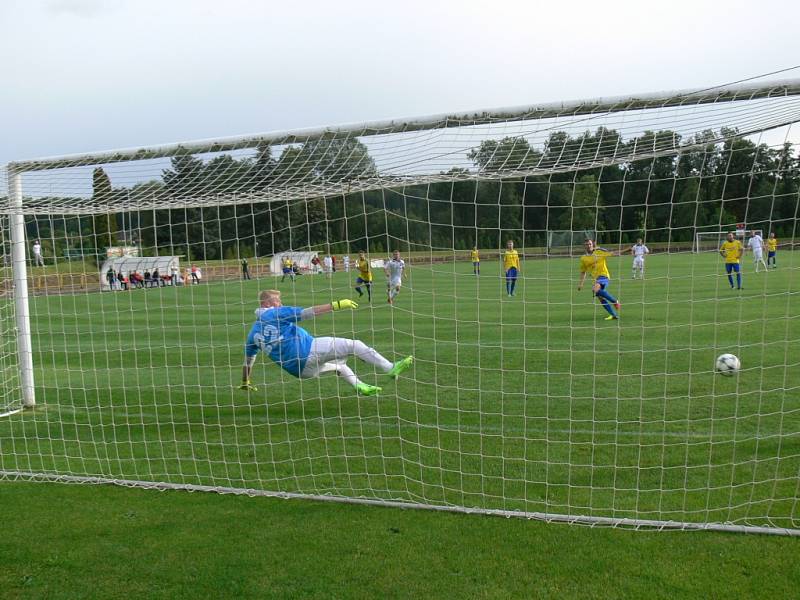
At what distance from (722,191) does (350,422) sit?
404 centimetres

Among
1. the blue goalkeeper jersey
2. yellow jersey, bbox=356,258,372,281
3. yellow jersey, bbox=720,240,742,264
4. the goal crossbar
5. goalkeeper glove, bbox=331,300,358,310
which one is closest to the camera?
the goal crossbar

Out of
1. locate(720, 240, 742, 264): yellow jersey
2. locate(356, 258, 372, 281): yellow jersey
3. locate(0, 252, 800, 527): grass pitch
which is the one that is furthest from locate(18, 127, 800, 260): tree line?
locate(720, 240, 742, 264): yellow jersey

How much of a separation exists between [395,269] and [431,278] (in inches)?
42.0

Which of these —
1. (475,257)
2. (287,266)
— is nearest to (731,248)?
(475,257)

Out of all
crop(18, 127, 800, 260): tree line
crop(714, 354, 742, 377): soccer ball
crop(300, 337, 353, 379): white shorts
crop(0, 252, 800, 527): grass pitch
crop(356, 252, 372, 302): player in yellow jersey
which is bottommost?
crop(0, 252, 800, 527): grass pitch

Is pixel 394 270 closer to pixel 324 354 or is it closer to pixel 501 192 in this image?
pixel 324 354

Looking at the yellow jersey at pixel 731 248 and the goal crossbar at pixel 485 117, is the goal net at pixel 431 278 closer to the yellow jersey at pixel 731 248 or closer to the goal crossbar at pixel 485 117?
the goal crossbar at pixel 485 117

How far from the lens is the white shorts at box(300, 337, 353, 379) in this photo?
6.86 meters

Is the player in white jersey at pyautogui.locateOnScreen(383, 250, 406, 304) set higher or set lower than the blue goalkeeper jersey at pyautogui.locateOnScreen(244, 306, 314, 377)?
higher

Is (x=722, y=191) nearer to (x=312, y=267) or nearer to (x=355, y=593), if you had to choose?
(x=355, y=593)

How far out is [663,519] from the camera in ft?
13.9

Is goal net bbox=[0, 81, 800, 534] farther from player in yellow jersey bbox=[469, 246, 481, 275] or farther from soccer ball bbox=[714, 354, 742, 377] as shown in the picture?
soccer ball bbox=[714, 354, 742, 377]

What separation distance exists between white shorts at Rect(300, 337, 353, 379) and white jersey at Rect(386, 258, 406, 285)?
Result: 110 centimetres

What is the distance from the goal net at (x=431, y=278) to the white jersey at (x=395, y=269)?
0.26 metres
